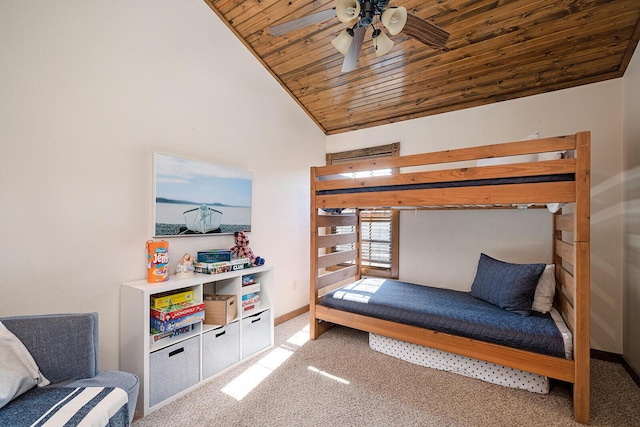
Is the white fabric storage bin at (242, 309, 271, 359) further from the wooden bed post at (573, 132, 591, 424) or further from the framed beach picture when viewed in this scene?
the wooden bed post at (573, 132, 591, 424)

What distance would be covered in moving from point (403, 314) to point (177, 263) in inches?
74.5

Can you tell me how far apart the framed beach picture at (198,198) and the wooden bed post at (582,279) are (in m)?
2.53

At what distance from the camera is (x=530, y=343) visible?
6.01 ft

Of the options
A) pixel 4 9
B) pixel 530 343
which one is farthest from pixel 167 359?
pixel 530 343

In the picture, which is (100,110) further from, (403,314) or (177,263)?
(403,314)

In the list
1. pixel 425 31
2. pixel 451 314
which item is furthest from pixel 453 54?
pixel 451 314

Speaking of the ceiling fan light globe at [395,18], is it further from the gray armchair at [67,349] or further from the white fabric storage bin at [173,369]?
the white fabric storage bin at [173,369]

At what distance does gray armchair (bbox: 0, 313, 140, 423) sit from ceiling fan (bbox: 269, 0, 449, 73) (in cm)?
194

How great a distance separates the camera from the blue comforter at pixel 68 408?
1027mm

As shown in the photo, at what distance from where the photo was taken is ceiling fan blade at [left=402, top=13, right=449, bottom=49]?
5.01 ft

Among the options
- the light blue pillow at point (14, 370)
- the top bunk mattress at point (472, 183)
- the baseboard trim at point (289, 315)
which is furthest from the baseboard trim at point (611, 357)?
the light blue pillow at point (14, 370)

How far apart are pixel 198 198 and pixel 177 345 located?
1.12m

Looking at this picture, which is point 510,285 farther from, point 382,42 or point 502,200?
point 382,42

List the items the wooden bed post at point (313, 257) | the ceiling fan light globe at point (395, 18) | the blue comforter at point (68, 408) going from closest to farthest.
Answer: the blue comforter at point (68, 408) → the ceiling fan light globe at point (395, 18) → the wooden bed post at point (313, 257)
